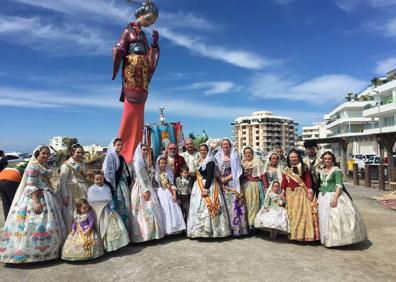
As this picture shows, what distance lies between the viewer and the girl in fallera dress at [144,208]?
4.88 m

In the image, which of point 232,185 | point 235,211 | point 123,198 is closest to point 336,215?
point 235,211

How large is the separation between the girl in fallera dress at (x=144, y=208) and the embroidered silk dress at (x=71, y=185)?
29.2 inches

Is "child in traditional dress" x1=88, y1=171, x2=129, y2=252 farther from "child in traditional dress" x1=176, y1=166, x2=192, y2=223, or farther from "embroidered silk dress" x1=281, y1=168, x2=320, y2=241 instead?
"embroidered silk dress" x1=281, y1=168, x2=320, y2=241

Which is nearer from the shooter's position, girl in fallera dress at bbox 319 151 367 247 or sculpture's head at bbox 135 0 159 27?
girl in fallera dress at bbox 319 151 367 247

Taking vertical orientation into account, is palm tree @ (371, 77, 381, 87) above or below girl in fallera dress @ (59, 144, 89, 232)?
above

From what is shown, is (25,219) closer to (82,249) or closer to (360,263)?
(82,249)

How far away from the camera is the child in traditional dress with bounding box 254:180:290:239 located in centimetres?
498

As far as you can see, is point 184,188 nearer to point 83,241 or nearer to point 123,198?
point 123,198

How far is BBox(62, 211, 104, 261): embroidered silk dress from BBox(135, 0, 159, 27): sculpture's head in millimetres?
4733

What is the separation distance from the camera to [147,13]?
7.42 metres

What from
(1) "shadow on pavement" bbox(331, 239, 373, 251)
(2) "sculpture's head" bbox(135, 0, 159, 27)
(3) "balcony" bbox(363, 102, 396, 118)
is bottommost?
(1) "shadow on pavement" bbox(331, 239, 373, 251)

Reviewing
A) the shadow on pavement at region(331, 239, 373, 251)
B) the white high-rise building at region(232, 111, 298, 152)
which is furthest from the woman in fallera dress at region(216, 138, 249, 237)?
the white high-rise building at region(232, 111, 298, 152)

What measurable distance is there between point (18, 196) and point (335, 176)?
435 cm

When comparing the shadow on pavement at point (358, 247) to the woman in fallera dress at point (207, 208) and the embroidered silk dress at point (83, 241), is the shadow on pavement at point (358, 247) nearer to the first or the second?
the woman in fallera dress at point (207, 208)
